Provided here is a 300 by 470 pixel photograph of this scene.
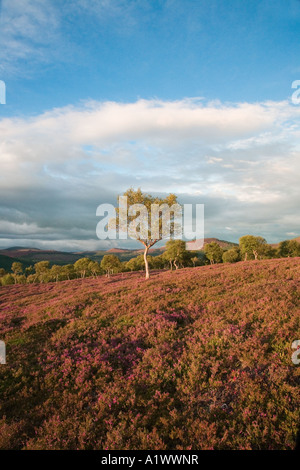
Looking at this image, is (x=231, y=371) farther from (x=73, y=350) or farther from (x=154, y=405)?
(x=73, y=350)

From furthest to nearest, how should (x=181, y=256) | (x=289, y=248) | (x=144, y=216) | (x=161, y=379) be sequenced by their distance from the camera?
(x=289, y=248), (x=181, y=256), (x=144, y=216), (x=161, y=379)

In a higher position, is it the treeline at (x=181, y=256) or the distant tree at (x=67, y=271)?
the treeline at (x=181, y=256)

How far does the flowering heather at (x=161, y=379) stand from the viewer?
558 cm

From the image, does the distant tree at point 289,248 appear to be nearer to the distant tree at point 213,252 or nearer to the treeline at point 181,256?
the treeline at point 181,256

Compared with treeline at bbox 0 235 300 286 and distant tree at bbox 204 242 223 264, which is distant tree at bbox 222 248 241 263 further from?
distant tree at bbox 204 242 223 264

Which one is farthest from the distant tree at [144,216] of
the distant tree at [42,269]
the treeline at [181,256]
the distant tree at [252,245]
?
the distant tree at [42,269]

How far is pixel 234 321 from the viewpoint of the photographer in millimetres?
10641

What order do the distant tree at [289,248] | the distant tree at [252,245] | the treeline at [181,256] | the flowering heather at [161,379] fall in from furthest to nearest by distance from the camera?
the distant tree at [289,248]
the treeline at [181,256]
the distant tree at [252,245]
the flowering heather at [161,379]

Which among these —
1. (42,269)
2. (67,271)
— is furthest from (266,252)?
(42,269)

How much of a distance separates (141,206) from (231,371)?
83.9 feet

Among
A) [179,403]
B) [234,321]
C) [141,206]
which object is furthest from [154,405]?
[141,206]

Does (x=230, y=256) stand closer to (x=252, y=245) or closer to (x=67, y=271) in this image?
(x=252, y=245)

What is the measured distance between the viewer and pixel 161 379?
7613 millimetres

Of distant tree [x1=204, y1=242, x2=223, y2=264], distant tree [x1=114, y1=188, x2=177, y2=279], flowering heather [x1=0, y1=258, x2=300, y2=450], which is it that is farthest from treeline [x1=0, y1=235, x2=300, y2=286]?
flowering heather [x1=0, y1=258, x2=300, y2=450]
